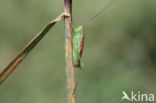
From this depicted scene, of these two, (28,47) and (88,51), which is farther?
(88,51)

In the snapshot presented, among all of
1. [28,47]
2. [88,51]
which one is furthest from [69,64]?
[88,51]

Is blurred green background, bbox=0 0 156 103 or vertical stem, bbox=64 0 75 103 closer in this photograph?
vertical stem, bbox=64 0 75 103

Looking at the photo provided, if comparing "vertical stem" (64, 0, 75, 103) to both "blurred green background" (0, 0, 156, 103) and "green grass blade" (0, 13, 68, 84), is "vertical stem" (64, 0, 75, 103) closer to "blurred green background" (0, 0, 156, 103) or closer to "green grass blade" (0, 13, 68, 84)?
"green grass blade" (0, 13, 68, 84)

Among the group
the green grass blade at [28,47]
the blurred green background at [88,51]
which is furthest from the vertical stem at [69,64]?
the blurred green background at [88,51]

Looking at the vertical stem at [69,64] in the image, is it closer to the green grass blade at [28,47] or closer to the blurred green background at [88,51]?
the green grass blade at [28,47]

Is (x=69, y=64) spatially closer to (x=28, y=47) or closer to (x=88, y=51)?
(x=28, y=47)

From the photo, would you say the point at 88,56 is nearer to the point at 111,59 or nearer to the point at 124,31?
the point at 111,59

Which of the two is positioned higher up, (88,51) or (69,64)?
(69,64)

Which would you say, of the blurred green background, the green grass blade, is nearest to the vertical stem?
the green grass blade
